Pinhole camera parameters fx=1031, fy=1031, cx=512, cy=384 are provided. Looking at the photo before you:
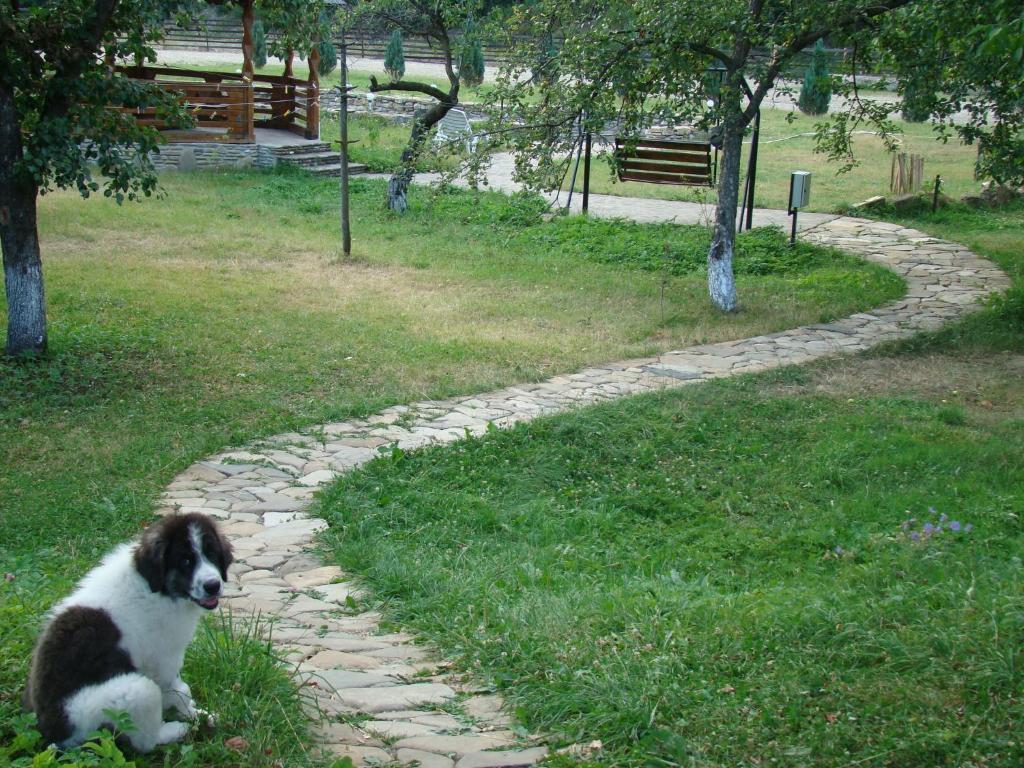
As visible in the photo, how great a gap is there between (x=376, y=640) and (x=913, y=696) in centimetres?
248

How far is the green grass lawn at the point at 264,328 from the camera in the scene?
6125 mm

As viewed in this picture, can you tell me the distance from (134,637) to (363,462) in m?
4.61

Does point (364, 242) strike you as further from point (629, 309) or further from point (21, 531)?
point (21, 531)

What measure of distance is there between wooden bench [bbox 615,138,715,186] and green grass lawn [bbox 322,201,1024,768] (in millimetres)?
8381

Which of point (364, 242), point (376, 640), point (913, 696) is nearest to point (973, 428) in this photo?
point (913, 696)

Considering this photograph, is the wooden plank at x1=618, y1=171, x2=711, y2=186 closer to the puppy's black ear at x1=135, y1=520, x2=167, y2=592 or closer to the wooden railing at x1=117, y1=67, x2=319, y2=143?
the wooden railing at x1=117, y1=67, x2=319, y2=143

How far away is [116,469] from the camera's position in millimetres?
7738

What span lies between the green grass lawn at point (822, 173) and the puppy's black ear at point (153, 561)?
1508 centimetres

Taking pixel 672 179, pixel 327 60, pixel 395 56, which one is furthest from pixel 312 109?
pixel 327 60

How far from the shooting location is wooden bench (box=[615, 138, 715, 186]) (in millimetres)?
19234

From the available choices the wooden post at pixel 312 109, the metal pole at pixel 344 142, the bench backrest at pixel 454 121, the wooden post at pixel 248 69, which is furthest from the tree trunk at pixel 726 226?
the bench backrest at pixel 454 121

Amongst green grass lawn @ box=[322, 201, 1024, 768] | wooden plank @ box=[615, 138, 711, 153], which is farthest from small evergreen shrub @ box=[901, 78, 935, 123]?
wooden plank @ box=[615, 138, 711, 153]

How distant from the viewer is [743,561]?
6.64 m

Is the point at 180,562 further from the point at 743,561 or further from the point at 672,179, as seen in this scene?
the point at 672,179
